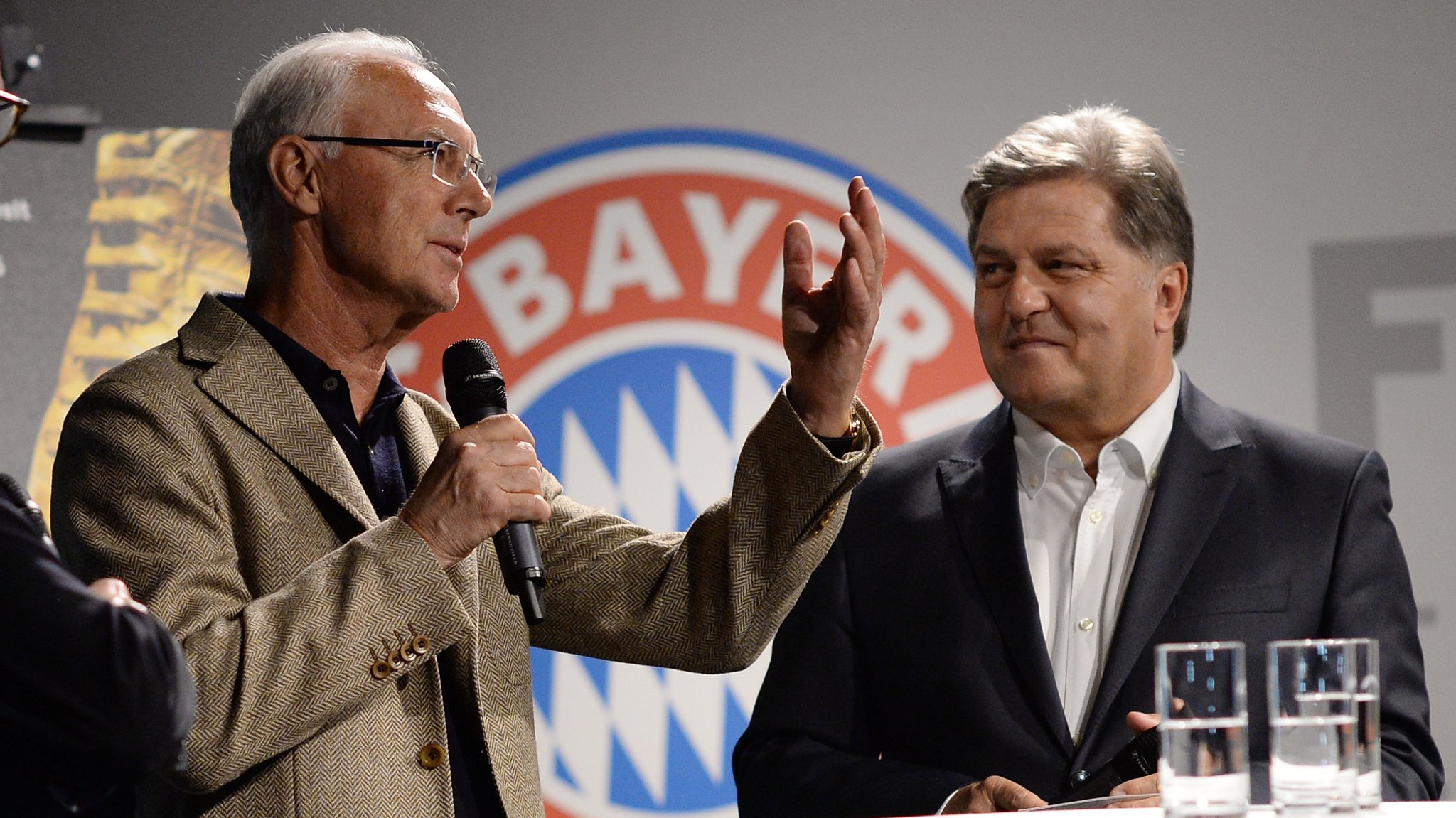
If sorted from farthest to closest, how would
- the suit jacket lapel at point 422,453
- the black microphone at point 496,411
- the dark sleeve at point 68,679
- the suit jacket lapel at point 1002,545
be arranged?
the suit jacket lapel at point 1002,545, the suit jacket lapel at point 422,453, the black microphone at point 496,411, the dark sleeve at point 68,679

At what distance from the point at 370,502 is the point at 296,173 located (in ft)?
1.55

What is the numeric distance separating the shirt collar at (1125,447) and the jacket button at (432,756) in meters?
1.00

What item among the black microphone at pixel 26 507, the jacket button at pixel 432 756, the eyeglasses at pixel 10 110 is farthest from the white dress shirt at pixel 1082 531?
the eyeglasses at pixel 10 110

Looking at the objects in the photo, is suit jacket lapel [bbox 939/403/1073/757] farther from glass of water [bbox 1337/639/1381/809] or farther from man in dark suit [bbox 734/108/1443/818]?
glass of water [bbox 1337/639/1381/809]

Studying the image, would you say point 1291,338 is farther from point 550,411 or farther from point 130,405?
point 130,405

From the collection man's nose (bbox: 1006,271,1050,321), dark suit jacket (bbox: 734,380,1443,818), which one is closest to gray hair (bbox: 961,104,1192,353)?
man's nose (bbox: 1006,271,1050,321)

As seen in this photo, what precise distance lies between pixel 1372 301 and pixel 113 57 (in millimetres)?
3600

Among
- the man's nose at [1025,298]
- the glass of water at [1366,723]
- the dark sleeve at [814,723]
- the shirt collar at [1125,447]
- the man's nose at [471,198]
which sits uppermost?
the man's nose at [471,198]

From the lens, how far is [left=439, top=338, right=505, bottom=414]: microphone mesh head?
1.83 m

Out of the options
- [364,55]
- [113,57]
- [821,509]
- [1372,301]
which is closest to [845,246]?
[821,509]

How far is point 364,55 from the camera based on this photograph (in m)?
1.99

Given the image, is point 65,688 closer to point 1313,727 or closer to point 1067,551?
point 1313,727

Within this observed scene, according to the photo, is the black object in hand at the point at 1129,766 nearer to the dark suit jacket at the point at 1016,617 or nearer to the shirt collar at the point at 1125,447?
the dark suit jacket at the point at 1016,617

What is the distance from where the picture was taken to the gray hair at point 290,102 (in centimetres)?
196
